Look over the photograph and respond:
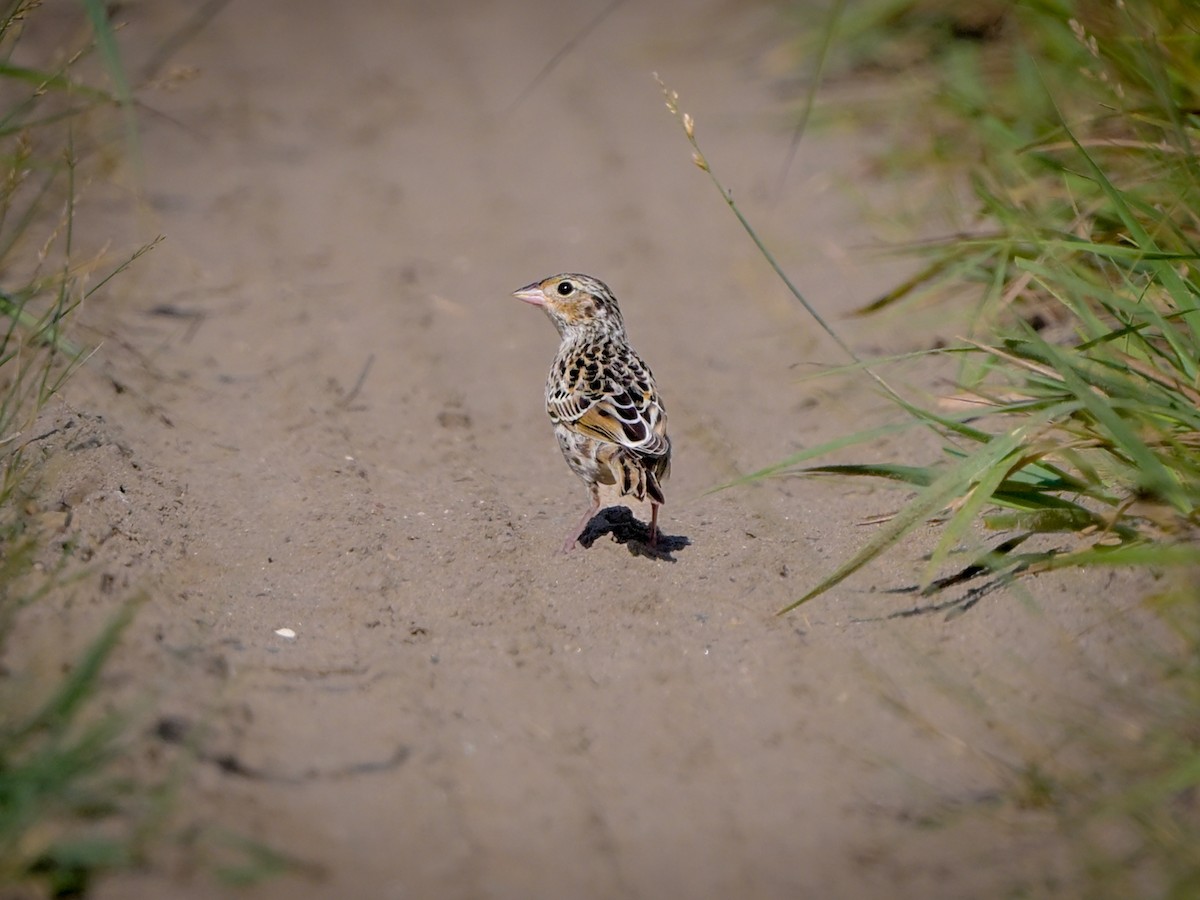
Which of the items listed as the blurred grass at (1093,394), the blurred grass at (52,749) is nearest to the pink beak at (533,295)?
the blurred grass at (1093,394)

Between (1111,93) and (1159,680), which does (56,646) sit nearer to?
(1159,680)

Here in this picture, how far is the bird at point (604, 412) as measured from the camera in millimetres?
5117

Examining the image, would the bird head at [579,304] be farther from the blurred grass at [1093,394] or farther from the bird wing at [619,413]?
the blurred grass at [1093,394]

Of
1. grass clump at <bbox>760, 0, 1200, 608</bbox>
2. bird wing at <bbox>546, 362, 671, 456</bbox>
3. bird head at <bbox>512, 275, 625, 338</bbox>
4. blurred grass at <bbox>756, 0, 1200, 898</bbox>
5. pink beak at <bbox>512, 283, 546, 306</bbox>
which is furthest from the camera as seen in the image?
pink beak at <bbox>512, 283, 546, 306</bbox>

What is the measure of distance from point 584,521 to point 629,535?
21 centimetres

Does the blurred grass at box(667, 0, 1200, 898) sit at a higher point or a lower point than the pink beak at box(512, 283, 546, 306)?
higher

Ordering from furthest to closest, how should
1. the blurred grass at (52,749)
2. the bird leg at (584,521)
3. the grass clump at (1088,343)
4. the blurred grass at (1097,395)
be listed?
the bird leg at (584,521) → the grass clump at (1088,343) → the blurred grass at (1097,395) → the blurred grass at (52,749)

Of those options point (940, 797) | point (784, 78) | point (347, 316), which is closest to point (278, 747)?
point (940, 797)

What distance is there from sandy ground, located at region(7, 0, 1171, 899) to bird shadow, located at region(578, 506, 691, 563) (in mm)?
76

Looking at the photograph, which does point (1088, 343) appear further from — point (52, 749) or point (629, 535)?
point (52, 749)

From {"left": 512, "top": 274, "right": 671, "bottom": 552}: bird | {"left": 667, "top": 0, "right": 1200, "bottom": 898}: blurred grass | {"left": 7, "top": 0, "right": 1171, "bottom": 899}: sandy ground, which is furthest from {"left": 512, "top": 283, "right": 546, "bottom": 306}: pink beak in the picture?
{"left": 667, "top": 0, "right": 1200, "bottom": 898}: blurred grass

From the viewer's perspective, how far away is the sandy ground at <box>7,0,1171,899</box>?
355 centimetres

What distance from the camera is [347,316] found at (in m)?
7.31

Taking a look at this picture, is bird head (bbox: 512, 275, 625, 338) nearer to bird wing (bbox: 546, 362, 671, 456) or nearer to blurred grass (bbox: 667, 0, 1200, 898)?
bird wing (bbox: 546, 362, 671, 456)
